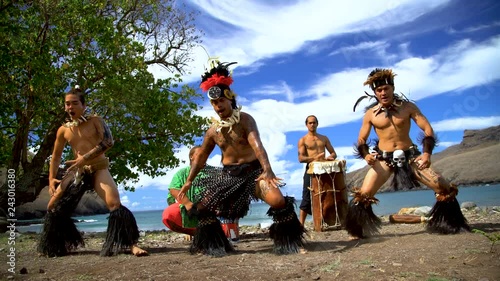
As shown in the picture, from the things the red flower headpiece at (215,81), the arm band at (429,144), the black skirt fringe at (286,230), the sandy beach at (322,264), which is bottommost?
the sandy beach at (322,264)

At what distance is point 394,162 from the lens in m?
5.37

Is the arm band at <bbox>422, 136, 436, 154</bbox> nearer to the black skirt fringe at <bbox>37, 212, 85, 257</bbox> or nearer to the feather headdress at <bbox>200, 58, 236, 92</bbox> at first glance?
the feather headdress at <bbox>200, 58, 236, 92</bbox>

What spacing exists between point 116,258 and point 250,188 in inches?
69.8

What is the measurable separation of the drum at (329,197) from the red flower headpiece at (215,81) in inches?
122

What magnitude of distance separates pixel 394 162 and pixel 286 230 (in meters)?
1.82

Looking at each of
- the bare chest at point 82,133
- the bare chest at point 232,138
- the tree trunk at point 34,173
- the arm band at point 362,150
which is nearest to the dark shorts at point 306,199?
the arm band at point 362,150

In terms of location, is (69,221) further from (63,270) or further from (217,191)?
(217,191)

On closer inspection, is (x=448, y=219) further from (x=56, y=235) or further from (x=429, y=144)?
(x=56, y=235)

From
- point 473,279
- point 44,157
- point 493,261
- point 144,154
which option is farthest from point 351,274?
point 44,157

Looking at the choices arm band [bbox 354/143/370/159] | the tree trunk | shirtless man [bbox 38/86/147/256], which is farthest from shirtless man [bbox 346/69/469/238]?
the tree trunk

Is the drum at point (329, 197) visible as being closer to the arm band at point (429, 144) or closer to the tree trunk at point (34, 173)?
the arm band at point (429, 144)

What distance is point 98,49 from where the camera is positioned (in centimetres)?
1194

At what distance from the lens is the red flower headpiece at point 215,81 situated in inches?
192

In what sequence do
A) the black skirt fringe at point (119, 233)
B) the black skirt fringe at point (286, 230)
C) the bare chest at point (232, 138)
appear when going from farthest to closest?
the black skirt fringe at point (119, 233), the bare chest at point (232, 138), the black skirt fringe at point (286, 230)
